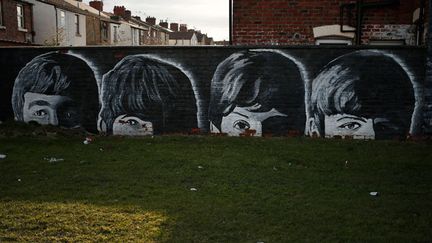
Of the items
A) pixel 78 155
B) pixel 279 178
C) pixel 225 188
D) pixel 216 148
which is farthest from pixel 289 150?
pixel 78 155

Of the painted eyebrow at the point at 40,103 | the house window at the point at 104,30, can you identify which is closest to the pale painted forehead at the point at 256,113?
the painted eyebrow at the point at 40,103

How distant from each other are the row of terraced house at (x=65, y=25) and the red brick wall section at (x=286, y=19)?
2002 centimetres

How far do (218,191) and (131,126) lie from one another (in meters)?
4.86

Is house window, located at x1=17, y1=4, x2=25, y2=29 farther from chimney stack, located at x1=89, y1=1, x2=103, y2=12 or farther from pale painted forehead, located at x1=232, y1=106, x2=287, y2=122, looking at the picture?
pale painted forehead, located at x1=232, y1=106, x2=287, y2=122

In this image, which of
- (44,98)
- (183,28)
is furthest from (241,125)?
(183,28)

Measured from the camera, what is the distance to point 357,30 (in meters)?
10.5

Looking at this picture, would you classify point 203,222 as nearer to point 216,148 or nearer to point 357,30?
point 216,148

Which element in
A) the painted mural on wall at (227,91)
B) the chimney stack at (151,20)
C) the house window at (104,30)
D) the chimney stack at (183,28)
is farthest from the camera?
the chimney stack at (183,28)

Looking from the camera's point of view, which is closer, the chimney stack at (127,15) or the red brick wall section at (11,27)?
the red brick wall section at (11,27)

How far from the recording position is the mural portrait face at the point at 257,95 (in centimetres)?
930

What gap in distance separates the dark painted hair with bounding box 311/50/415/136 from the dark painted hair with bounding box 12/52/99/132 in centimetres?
525

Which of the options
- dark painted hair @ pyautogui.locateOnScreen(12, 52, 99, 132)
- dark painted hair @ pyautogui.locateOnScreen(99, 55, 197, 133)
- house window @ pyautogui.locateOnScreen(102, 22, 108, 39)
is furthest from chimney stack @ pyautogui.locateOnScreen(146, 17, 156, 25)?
dark painted hair @ pyautogui.locateOnScreen(99, 55, 197, 133)

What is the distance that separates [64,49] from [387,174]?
7640mm

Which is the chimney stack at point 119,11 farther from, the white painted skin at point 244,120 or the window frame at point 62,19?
the white painted skin at point 244,120
